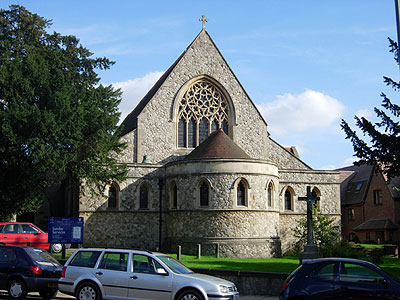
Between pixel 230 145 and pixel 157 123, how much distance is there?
6.14 meters

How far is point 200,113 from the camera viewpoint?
3594 cm

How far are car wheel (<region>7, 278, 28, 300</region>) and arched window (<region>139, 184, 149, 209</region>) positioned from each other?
18.2 metres

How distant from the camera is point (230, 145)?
31031mm

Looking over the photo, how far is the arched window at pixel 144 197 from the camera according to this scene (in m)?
32.3

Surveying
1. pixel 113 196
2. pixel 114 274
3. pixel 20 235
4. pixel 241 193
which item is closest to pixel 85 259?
pixel 114 274

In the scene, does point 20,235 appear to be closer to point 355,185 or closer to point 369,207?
point 369,207

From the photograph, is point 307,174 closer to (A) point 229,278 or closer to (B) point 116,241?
(B) point 116,241

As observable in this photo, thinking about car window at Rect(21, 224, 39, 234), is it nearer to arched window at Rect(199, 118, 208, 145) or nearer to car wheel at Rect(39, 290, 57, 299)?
car wheel at Rect(39, 290, 57, 299)

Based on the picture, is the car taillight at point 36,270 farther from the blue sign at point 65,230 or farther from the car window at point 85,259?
the blue sign at point 65,230

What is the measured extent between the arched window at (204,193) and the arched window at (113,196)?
19.5 ft

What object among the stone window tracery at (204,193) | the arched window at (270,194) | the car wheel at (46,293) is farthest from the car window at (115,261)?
the arched window at (270,194)

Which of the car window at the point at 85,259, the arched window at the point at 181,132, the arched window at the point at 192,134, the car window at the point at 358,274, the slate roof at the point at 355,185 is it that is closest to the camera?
the car window at the point at 358,274

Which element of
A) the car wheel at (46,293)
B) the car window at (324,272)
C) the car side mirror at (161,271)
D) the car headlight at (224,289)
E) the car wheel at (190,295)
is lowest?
the car wheel at (46,293)

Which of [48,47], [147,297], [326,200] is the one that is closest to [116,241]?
[48,47]
